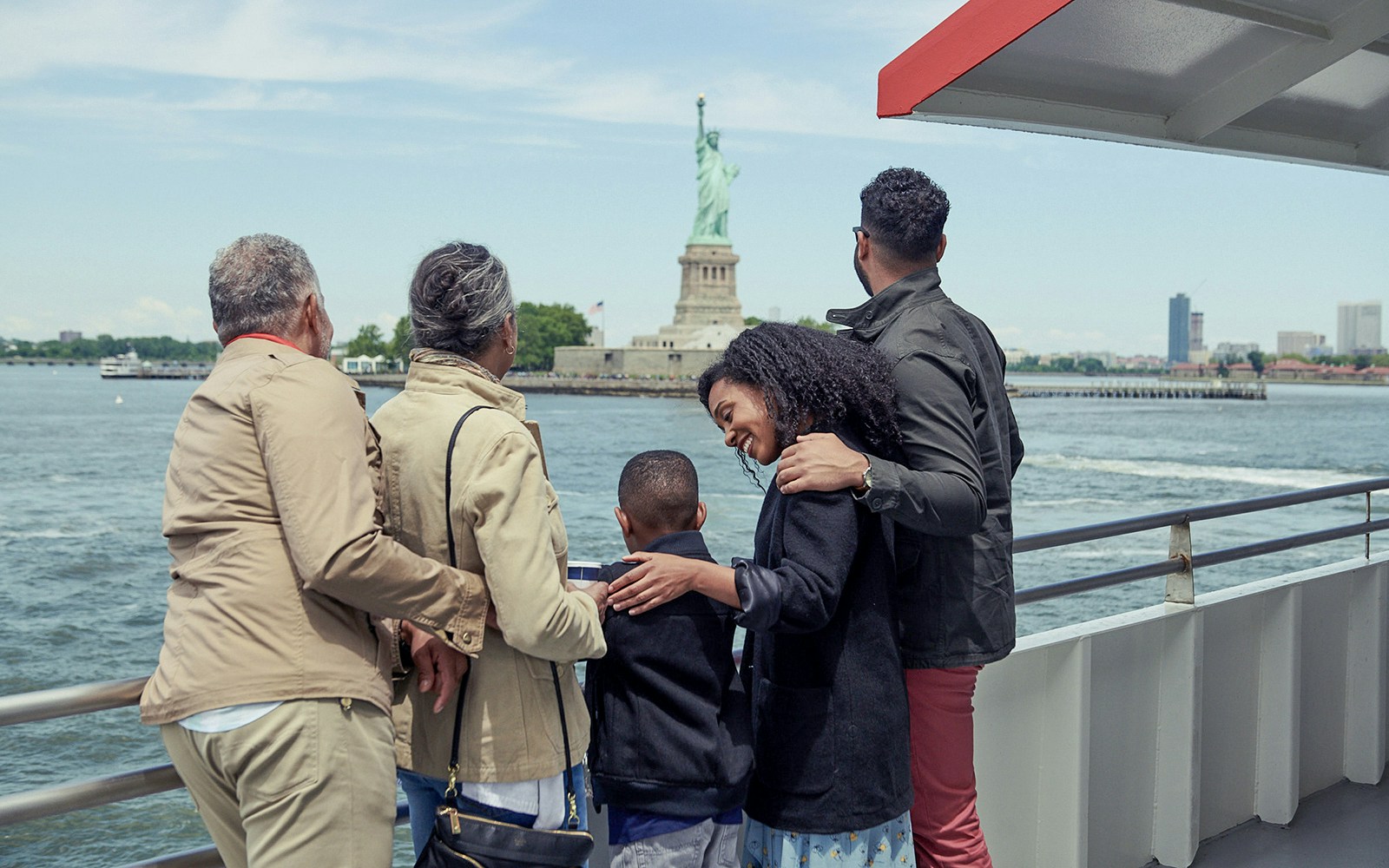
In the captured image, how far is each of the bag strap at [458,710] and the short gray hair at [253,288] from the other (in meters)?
0.32

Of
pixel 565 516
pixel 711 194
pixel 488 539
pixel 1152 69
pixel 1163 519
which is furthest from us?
pixel 711 194

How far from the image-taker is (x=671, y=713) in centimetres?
191

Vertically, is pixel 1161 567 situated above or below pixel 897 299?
below

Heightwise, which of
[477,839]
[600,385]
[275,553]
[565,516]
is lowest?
[565,516]

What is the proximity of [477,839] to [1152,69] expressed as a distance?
2200 mm

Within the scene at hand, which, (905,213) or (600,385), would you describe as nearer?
(905,213)

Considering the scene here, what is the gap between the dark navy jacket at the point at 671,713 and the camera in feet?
6.20

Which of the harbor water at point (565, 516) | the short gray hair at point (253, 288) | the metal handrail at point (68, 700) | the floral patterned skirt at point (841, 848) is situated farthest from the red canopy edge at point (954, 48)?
the harbor water at point (565, 516)

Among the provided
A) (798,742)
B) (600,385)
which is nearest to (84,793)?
(798,742)

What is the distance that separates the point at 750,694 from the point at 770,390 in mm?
555

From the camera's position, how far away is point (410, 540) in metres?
1.80

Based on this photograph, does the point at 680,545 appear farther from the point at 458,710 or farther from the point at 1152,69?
the point at 1152,69

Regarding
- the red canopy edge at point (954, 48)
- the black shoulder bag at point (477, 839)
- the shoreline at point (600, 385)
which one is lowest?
the shoreline at point (600, 385)

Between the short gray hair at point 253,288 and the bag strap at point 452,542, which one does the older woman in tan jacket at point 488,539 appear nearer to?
the bag strap at point 452,542
